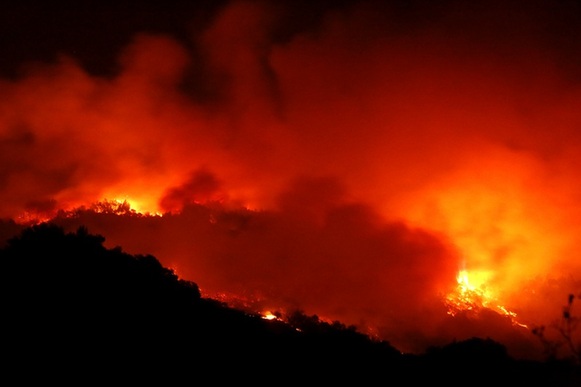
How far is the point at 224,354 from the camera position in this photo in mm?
30109

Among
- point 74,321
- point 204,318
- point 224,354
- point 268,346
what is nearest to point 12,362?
point 74,321

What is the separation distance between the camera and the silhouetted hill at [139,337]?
2362cm

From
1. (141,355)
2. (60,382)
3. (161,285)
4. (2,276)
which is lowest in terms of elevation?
(60,382)

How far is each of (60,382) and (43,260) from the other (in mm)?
8242

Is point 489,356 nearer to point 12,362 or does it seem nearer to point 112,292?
point 112,292

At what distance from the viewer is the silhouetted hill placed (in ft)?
77.5

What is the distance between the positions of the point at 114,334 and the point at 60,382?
14.4ft

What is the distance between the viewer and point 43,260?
28.3 meters

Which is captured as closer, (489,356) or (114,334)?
(114,334)

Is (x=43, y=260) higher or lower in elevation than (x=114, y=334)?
higher

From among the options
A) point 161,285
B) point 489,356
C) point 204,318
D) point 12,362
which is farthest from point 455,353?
point 12,362

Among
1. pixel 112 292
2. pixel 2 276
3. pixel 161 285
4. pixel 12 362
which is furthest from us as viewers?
pixel 161 285

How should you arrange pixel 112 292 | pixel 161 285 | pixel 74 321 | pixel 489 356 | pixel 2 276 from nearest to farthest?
pixel 74 321, pixel 2 276, pixel 112 292, pixel 161 285, pixel 489 356

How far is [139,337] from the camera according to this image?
2727 centimetres
